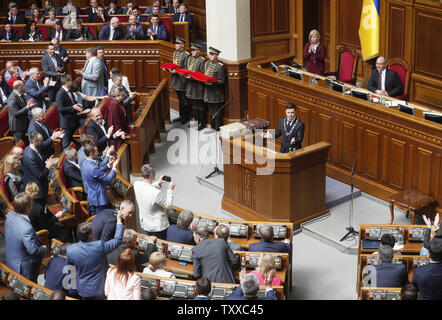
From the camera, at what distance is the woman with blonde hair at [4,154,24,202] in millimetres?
8234

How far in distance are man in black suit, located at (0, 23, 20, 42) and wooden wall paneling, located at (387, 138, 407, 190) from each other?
902 cm

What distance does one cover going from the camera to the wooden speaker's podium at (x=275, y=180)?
907 cm

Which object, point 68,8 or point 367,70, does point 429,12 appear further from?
point 68,8

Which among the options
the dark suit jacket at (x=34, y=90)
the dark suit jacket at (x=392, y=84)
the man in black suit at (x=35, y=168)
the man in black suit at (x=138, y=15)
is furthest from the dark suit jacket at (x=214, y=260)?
the man in black suit at (x=138, y=15)

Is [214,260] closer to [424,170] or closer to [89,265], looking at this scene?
[89,265]

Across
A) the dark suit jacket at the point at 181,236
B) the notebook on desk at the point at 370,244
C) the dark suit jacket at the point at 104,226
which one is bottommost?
the notebook on desk at the point at 370,244

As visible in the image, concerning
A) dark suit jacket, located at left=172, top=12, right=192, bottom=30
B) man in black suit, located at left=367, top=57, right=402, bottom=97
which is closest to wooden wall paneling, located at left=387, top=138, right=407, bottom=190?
man in black suit, located at left=367, top=57, right=402, bottom=97

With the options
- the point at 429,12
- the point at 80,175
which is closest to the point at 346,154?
the point at 429,12

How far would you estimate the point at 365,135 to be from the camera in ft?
32.7

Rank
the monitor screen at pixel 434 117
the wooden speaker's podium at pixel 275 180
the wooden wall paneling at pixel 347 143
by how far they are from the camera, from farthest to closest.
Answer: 1. the wooden wall paneling at pixel 347 143
2. the wooden speaker's podium at pixel 275 180
3. the monitor screen at pixel 434 117

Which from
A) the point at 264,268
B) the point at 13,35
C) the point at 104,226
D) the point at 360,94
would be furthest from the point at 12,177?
the point at 13,35

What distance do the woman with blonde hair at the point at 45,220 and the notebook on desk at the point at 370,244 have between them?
3.48 metres

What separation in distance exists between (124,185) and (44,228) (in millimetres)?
1182

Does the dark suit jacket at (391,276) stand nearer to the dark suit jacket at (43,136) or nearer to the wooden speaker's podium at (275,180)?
the wooden speaker's podium at (275,180)
